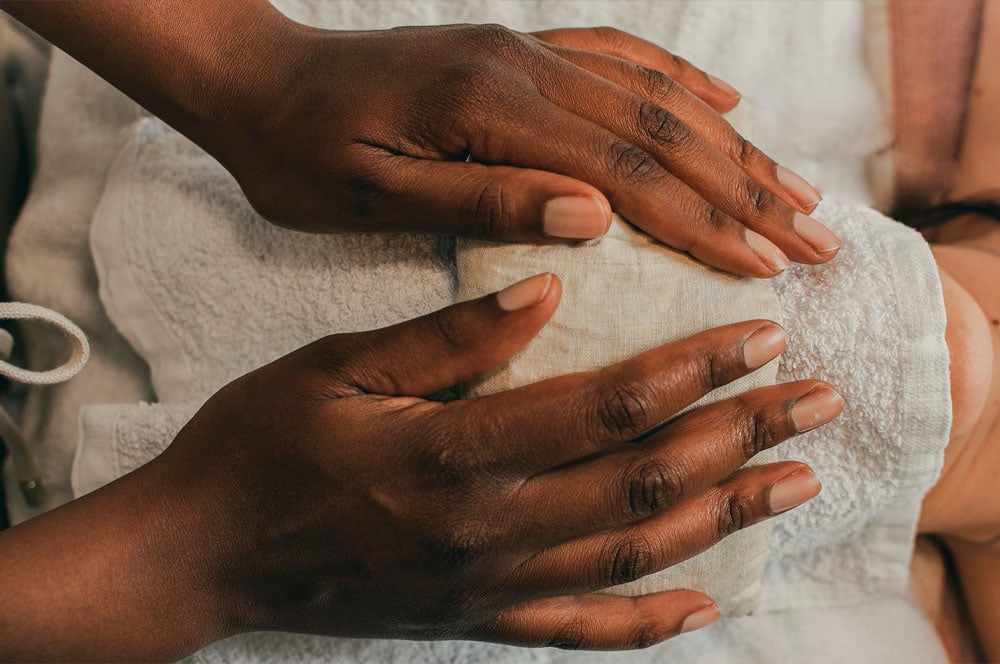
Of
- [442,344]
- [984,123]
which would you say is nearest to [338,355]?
[442,344]

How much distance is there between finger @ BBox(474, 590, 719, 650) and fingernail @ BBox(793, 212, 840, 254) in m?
0.30

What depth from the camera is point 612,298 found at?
0.57 meters

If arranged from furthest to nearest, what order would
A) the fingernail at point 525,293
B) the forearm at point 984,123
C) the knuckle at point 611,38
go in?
the forearm at point 984,123
the knuckle at point 611,38
the fingernail at point 525,293

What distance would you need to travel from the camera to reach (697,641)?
83cm

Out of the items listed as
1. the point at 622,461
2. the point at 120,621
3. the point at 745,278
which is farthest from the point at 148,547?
the point at 745,278

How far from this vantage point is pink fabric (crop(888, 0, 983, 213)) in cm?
87

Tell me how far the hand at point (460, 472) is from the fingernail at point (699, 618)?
78 mm

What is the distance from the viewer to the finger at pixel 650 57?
720 mm

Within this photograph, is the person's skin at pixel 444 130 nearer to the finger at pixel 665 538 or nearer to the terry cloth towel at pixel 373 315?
the terry cloth towel at pixel 373 315

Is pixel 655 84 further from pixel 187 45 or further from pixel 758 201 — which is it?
pixel 187 45

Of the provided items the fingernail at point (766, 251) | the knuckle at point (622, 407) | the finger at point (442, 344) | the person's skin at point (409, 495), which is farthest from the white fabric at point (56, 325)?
the fingernail at point (766, 251)

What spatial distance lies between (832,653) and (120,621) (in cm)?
70

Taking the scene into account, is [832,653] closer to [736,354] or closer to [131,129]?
[736,354]

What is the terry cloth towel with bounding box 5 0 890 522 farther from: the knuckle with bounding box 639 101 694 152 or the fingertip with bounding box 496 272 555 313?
the fingertip with bounding box 496 272 555 313
